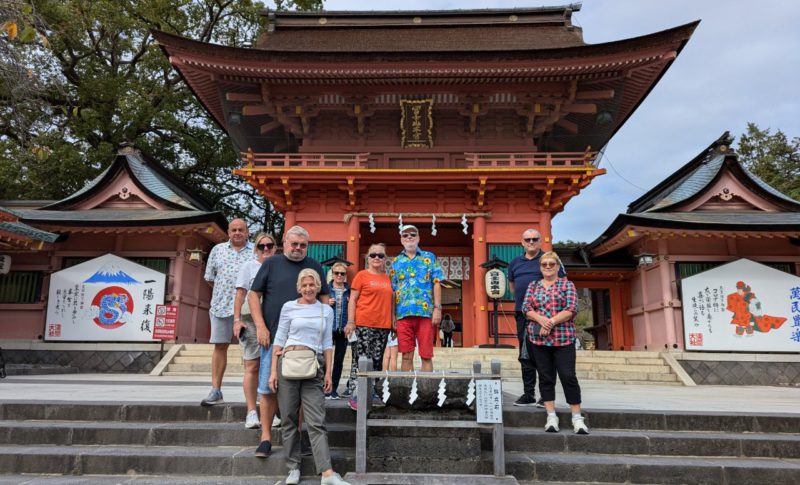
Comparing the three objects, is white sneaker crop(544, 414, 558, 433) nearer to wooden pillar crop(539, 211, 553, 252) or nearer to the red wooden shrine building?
the red wooden shrine building

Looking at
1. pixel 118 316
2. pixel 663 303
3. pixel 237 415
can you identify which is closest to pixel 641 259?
pixel 663 303

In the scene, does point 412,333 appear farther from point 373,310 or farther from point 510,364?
point 510,364

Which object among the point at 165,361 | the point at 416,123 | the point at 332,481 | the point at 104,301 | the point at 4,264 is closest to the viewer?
the point at 332,481

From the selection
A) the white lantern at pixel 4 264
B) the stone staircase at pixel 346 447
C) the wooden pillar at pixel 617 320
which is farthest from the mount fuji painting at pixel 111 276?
the wooden pillar at pixel 617 320

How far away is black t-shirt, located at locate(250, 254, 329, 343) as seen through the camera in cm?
390

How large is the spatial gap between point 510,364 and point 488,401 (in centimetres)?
678

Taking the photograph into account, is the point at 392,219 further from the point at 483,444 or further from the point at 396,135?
the point at 483,444

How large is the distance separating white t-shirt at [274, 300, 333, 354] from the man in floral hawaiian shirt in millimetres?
1101

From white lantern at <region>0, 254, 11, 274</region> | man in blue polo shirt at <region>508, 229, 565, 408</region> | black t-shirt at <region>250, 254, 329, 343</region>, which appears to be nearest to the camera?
black t-shirt at <region>250, 254, 329, 343</region>

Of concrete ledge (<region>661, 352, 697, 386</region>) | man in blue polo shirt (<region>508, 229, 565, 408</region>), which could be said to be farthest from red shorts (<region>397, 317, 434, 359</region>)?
concrete ledge (<region>661, 352, 697, 386</region>)

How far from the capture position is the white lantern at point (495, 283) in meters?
11.5

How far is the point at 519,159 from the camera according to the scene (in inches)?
500

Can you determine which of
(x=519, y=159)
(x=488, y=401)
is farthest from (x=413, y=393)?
(x=519, y=159)

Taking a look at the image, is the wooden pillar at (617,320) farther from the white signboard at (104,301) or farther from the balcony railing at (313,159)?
the white signboard at (104,301)
